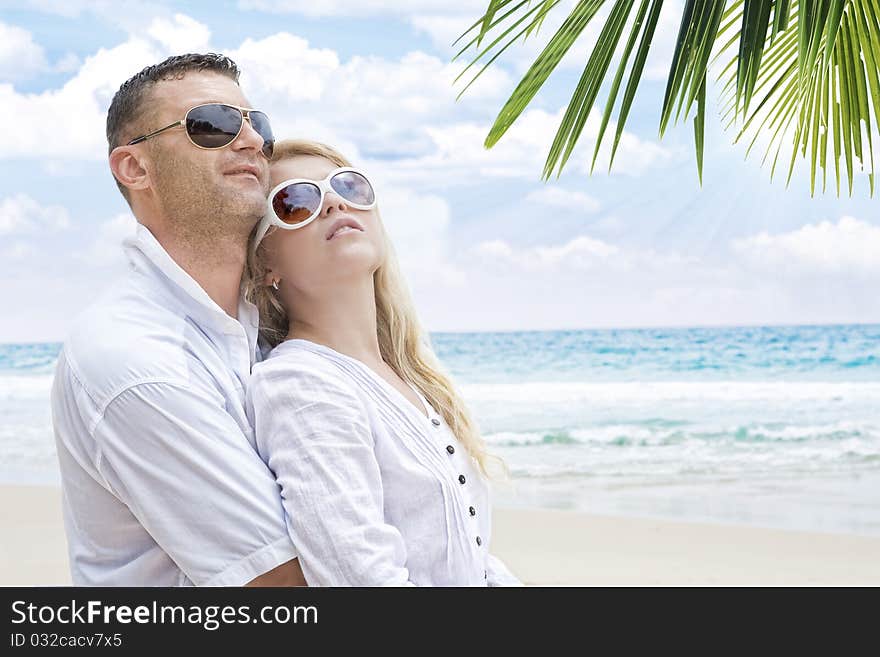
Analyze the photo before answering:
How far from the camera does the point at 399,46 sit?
106 feet

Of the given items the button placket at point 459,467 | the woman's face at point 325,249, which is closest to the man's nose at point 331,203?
the woman's face at point 325,249

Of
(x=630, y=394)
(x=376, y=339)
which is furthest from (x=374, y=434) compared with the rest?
(x=630, y=394)

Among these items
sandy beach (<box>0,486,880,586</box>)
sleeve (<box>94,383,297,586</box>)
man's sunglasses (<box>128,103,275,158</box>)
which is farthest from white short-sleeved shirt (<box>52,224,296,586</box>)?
sandy beach (<box>0,486,880,586</box>)

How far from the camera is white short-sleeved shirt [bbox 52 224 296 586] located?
195 centimetres

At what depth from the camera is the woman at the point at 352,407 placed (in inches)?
77.9

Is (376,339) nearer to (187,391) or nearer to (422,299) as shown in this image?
(187,391)

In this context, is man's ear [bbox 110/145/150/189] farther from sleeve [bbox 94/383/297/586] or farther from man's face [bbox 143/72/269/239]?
sleeve [bbox 94/383/297/586]

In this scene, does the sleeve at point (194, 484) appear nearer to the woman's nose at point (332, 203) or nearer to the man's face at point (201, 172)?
the man's face at point (201, 172)

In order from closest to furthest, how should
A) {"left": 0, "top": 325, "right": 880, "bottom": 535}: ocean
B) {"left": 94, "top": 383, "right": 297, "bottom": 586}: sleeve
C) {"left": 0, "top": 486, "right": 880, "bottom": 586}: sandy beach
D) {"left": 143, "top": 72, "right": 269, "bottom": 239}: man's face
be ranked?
{"left": 94, "top": 383, "right": 297, "bottom": 586}: sleeve → {"left": 143, "top": 72, "right": 269, "bottom": 239}: man's face → {"left": 0, "top": 486, "right": 880, "bottom": 586}: sandy beach → {"left": 0, "top": 325, "right": 880, "bottom": 535}: ocean

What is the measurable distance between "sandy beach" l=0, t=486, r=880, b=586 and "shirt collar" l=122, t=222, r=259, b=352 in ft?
18.1

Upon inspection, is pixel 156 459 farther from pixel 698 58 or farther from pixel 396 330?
pixel 698 58

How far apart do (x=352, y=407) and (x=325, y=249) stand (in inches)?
17.4

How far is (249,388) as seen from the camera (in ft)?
7.09
